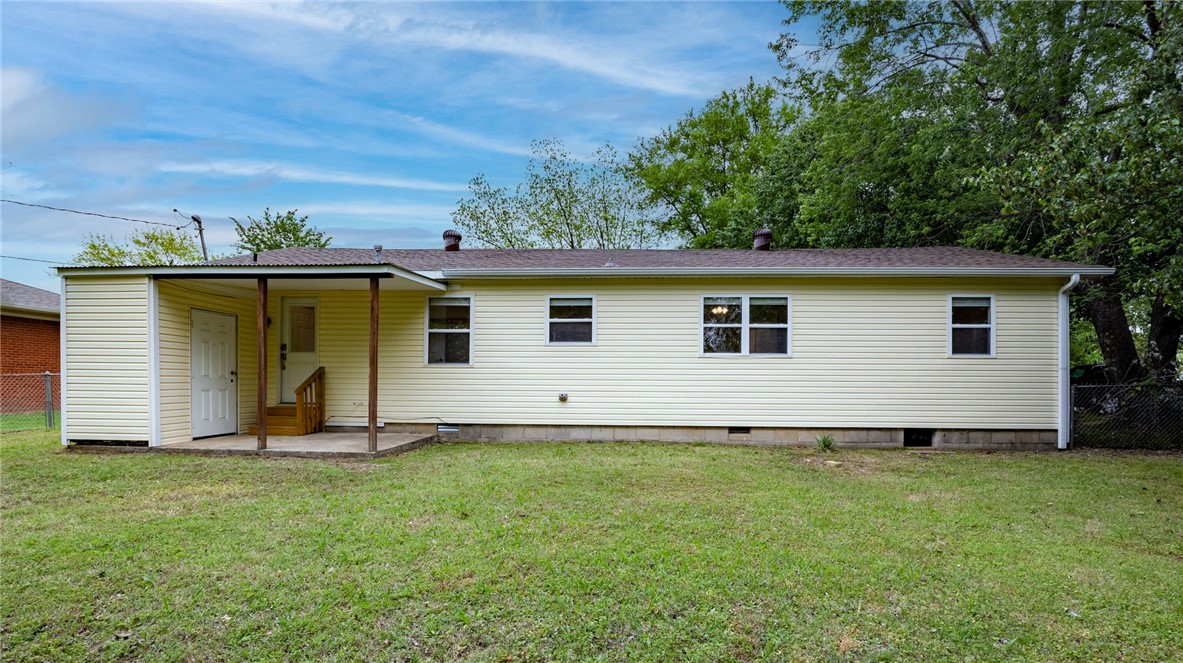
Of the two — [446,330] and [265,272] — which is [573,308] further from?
[265,272]

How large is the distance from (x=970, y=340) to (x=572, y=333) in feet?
20.6

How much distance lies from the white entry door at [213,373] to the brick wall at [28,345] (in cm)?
947

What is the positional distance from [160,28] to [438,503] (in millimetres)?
10895

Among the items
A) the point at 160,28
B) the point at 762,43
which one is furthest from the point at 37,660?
the point at 762,43

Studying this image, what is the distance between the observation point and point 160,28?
10.7 metres

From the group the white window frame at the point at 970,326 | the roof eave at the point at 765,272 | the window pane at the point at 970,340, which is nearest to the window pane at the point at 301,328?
the roof eave at the point at 765,272

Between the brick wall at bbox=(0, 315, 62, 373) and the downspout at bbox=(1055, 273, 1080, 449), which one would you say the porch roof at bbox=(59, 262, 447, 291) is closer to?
the brick wall at bbox=(0, 315, 62, 373)

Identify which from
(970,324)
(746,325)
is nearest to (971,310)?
(970,324)

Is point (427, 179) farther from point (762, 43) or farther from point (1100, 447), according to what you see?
point (1100, 447)

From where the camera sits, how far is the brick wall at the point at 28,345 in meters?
14.4

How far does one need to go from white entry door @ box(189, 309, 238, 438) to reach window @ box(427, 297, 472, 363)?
3.17 m

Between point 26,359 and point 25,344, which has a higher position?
point 25,344

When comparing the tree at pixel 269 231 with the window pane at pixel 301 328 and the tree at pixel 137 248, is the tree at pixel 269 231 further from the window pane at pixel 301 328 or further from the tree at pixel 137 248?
the window pane at pixel 301 328

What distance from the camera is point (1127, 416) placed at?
9.52 meters
